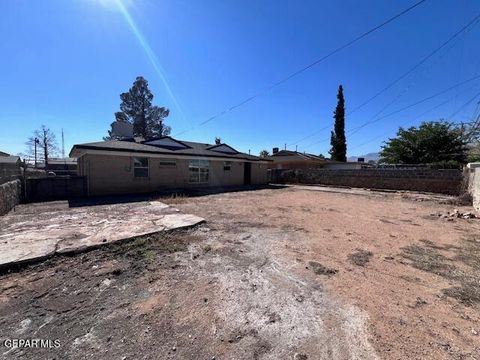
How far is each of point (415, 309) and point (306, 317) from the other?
1.20m

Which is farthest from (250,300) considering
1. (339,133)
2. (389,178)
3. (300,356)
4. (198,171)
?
(339,133)

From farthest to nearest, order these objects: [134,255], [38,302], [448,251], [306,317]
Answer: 1. [448,251]
2. [134,255]
3. [38,302]
4. [306,317]

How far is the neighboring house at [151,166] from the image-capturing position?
36.1ft

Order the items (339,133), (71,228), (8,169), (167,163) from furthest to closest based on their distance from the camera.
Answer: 1. (339,133)
2. (167,163)
3. (8,169)
4. (71,228)

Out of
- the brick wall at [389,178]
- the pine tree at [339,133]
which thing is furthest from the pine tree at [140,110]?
the pine tree at [339,133]

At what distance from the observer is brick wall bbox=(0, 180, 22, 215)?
255 inches

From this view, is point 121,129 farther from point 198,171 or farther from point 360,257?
point 360,257

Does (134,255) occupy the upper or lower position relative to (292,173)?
lower

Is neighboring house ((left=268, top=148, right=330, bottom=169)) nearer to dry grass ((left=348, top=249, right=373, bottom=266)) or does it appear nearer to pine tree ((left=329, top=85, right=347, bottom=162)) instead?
pine tree ((left=329, top=85, right=347, bottom=162))

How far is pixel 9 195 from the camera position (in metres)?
7.34

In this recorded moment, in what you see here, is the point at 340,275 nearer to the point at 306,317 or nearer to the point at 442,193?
the point at 306,317

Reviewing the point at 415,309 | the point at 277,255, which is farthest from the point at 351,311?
the point at 277,255

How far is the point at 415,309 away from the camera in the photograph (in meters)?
2.45

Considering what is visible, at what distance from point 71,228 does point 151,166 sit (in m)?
8.09
